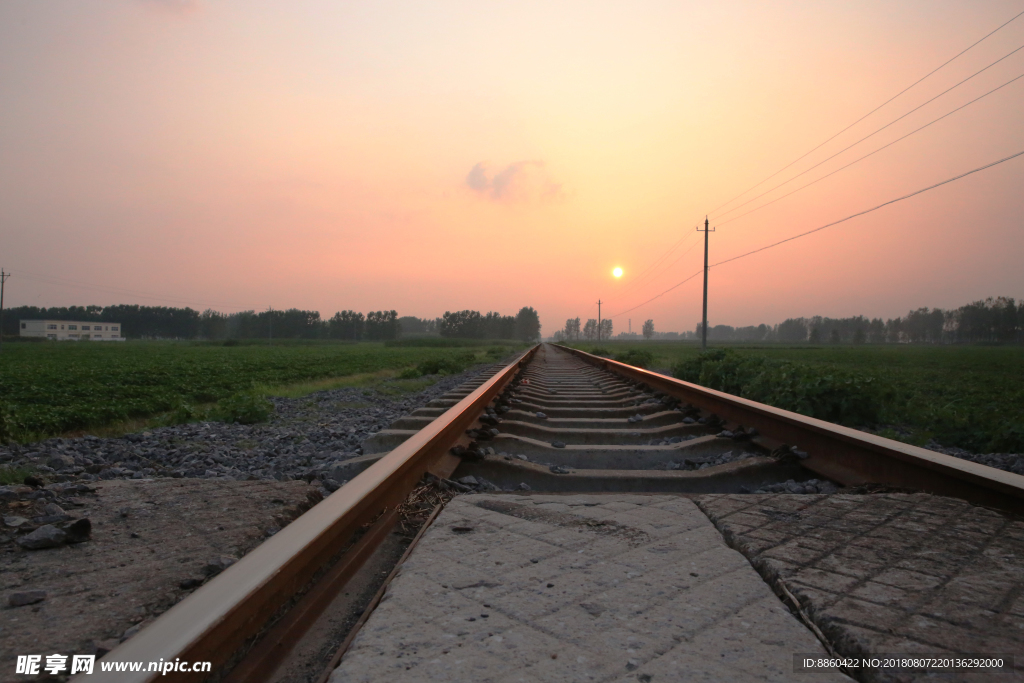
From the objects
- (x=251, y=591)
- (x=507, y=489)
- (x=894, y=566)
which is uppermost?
(x=251, y=591)

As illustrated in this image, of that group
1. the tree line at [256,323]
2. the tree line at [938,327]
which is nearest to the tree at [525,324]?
the tree line at [256,323]

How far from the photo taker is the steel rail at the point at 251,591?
0.85m

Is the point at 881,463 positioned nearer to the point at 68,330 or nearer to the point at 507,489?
the point at 507,489

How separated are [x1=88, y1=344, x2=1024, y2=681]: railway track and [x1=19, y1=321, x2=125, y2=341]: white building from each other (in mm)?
151935

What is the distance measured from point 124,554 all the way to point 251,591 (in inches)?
36.1

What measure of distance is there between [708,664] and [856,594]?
55 cm

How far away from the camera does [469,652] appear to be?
1.16m

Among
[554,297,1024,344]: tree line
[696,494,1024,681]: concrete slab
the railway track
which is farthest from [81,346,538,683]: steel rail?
[554,297,1024,344]: tree line

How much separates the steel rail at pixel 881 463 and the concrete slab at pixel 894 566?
3.5 inches

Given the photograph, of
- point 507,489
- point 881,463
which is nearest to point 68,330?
point 507,489

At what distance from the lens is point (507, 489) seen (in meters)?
2.72

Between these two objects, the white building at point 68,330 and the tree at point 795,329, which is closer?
the white building at point 68,330

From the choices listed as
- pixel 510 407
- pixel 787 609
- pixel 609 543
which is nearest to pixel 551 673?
pixel 787 609

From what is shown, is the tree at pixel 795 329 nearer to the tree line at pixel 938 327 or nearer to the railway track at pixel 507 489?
the tree line at pixel 938 327
